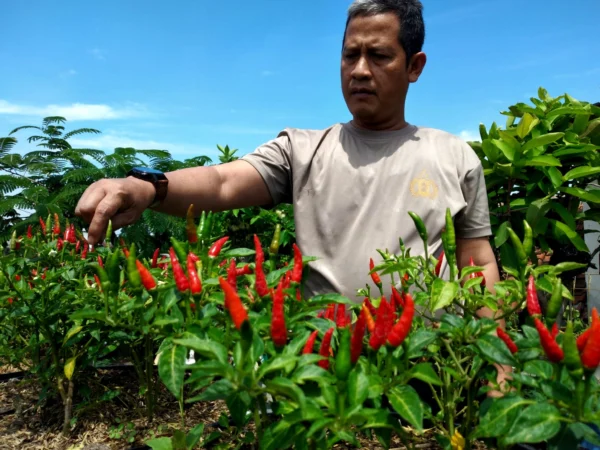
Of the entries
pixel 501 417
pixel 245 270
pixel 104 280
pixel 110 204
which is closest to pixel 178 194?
pixel 110 204

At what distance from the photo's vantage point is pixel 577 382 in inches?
35.0

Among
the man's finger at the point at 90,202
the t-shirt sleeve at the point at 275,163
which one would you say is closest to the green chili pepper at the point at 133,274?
the man's finger at the point at 90,202

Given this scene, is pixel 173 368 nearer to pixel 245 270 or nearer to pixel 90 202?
pixel 245 270

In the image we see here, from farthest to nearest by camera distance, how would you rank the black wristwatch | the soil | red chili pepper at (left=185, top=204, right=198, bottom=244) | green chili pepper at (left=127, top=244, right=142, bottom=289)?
the soil < the black wristwatch < red chili pepper at (left=185, top=204, right=198, bottom=244) < green chili pepper at (left=127, top=244, right=142, bottom=289)

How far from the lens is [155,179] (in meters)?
1.96

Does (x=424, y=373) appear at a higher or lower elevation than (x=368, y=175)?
lower

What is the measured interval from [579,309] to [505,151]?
531 centimetres

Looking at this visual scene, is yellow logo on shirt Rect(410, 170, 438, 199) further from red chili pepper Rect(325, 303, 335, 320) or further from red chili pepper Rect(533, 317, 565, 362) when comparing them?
red chili pepper Rect(533, 317, 565, 362)

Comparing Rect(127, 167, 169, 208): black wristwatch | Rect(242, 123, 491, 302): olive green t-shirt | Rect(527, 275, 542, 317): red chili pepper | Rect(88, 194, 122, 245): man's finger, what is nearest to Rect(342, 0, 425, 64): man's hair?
Rect(242, 123, 491, 302): olive green t-shirt

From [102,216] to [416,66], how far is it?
175 cm

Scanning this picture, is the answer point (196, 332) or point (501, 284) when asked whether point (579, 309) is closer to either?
point (501, 284)

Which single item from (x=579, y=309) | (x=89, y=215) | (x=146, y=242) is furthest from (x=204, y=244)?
(x=579, y=309)

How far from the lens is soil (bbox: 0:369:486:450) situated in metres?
2.09

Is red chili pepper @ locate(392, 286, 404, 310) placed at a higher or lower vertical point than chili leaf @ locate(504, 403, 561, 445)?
higher
